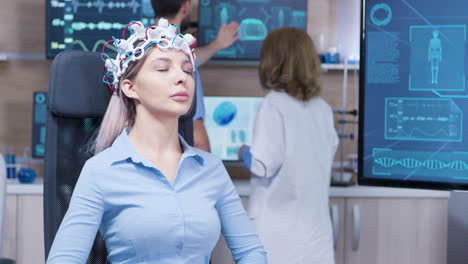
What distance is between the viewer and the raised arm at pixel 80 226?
1.38 metres

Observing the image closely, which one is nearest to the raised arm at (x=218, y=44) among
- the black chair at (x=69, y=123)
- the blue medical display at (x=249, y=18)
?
the blue medical display at (x=249, y=18)

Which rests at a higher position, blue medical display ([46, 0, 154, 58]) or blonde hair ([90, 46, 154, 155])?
blue medical display ([46, 0, 154, 58])

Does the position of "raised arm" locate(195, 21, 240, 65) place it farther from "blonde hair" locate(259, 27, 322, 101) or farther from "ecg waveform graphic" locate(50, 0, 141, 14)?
"blonde hair" locate(259, 27, 322, 101)

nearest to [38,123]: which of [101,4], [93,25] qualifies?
[93,25]

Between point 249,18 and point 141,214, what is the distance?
2316mm

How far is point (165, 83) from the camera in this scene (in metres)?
1.52

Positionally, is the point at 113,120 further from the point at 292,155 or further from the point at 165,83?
the point at 292,155

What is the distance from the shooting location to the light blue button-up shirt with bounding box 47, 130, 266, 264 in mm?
1416

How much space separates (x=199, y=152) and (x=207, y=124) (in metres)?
1.96

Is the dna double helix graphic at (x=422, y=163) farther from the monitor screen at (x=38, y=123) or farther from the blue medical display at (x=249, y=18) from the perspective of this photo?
the monitor screen at (x=38, y=123)

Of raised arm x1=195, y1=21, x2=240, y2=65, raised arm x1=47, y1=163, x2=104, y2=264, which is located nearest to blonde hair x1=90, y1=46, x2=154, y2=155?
raised arm x1=47, y1=163, x2=104, y2=264

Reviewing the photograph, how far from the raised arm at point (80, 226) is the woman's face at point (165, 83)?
217mm

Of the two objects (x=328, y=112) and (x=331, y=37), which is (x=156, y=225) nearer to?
(x=328, y=112)

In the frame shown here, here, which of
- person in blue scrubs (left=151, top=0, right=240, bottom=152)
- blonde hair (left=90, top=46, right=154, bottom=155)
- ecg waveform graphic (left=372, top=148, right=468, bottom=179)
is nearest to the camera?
blonde hair (left=90, top=46, right=154, bottom=155)
